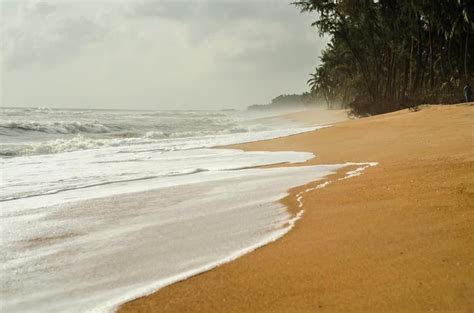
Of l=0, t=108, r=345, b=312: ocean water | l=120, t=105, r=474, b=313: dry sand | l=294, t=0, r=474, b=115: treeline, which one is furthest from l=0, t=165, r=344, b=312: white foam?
l=294, t=0, r=474, b=115: treeline

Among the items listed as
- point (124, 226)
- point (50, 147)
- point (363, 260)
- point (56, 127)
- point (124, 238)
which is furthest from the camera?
point (56, 127)

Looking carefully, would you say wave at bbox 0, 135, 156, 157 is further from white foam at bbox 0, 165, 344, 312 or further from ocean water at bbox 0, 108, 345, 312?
white foam at bbox 0, 165, 344, 312

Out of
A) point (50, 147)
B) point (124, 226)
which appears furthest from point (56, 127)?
point (124, 226)

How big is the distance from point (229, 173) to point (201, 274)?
219 inches

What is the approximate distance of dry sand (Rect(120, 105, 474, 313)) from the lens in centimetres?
282

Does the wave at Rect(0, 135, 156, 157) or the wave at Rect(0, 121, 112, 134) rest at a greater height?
the wave at Rect(0, 121, 112, 134)

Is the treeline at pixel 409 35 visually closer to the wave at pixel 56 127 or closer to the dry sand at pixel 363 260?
the wave at pixel 56 127

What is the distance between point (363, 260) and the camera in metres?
3.43

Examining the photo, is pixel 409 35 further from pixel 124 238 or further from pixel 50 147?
pixel 124 238

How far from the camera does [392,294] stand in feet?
9.27

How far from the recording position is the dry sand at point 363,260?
282 centimetres

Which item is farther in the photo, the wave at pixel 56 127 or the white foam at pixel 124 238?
the wave at pixel 56 127

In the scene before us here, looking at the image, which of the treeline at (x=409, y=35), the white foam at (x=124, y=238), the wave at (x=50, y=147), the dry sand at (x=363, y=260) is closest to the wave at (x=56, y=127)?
the wave at (x=50, y=147)

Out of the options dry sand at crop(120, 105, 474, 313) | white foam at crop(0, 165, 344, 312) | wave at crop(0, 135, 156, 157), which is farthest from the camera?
wave at crop(0, 135, 156, 157)
